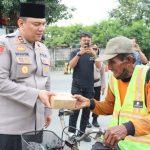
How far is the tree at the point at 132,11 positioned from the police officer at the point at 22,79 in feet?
134

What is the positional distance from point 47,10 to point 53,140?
12169 mm

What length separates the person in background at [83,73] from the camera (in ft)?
28.0

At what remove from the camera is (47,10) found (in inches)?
633

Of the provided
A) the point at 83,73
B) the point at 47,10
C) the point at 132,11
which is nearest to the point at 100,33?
the point at 132,11

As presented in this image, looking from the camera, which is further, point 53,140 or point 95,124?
point 95,124

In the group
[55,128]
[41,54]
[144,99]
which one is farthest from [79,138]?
[55,128]

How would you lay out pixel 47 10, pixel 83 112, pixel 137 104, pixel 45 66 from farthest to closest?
pixel 47 10
pixel 83 112
pixel 45 66
pixel 137 104

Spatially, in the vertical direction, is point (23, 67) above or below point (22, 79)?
above

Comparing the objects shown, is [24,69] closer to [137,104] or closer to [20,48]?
[20,48]

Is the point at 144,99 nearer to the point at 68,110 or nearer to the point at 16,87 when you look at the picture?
the point at 68,110

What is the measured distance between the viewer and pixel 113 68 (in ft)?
13.1

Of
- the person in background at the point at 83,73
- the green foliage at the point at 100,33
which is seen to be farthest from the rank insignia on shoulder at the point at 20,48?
the green foliage at the point at 100,33

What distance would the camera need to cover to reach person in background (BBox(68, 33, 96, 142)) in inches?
336

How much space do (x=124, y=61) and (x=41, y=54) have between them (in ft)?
3.64
